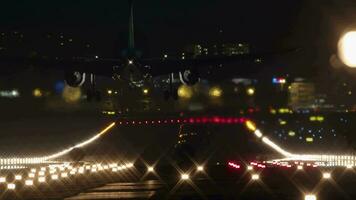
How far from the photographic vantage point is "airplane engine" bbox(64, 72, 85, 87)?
6994 centimetres

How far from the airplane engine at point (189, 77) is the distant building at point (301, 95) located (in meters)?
9.88

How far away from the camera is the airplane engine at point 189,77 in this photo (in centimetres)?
6557

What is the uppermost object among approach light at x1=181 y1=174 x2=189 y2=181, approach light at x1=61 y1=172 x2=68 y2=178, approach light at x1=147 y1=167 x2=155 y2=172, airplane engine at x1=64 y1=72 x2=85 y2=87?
airplane engine at x1=64 y1=72 x2=85 y2=87

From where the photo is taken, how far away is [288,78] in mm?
56125

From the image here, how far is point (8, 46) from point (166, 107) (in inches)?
1985

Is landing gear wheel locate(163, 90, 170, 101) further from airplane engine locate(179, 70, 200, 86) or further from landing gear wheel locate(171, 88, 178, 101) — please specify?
airplane engine locate(179, 70, 200, 86)

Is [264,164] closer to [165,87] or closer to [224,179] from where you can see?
[224,179]

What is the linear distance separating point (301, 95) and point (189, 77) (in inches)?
512

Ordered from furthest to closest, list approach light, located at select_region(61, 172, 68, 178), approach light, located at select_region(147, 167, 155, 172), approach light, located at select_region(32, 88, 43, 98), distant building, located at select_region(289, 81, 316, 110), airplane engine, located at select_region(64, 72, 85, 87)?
airplane engine, located at select_region(64, 72, 85, 87)
approach light, located at select_region(32, 88, 43, 98)
distant building, located at select_region(289, 81, 316, 110)
approach light, located at select_region(147, 167, 155, 172)
approach light, located at select_region(61, 172, 68, 178)

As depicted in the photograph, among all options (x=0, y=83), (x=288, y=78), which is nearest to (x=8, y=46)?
(x=0, y=83)

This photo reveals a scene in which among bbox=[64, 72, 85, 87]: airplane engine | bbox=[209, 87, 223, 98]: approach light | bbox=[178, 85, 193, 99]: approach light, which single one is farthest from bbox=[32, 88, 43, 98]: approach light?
bbox=[209, 87, 223, 98]: approach light

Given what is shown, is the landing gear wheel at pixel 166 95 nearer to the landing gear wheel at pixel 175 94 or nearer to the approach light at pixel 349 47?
the landing gear wheel at pixel 175 94

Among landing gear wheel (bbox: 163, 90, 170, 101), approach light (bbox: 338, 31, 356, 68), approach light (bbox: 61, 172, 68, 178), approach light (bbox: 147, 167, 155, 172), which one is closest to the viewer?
approach light (bbox: 338, 31, 356, 68)

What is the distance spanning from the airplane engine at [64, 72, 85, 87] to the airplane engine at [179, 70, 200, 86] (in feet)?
31.8
